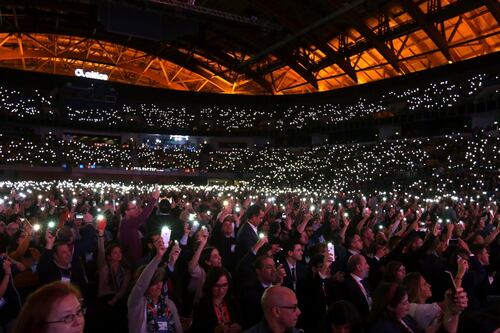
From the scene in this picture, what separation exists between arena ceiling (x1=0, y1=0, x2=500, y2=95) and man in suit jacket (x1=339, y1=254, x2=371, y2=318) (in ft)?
65.9

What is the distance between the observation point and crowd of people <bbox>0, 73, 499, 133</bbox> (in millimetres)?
30891

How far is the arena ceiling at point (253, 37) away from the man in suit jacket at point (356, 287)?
65.9 feet

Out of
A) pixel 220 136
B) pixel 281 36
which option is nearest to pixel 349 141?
pixel 281 36

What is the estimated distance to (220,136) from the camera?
158 ft

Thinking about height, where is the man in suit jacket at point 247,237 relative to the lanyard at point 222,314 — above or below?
above

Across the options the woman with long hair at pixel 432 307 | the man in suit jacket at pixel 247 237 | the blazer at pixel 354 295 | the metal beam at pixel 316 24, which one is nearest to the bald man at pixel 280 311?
the woman with long hair at pixel 432 307

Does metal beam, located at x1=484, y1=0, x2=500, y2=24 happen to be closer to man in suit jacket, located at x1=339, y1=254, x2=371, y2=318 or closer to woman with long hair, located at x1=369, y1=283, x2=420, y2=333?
man in suit jacket, located at x1=339, y1=254, x2=371, y2=318

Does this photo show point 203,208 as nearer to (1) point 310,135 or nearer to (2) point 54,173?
(1) point 310,135

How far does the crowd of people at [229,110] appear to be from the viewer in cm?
3089

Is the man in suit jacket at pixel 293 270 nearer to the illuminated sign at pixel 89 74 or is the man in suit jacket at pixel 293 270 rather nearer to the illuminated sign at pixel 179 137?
the illuminated sign at pixel 89 74

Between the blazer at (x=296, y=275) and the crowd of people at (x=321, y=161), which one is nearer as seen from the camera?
the blazer at (x=296, y=275)

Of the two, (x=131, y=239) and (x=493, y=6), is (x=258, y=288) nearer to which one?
(x=131, y=239)

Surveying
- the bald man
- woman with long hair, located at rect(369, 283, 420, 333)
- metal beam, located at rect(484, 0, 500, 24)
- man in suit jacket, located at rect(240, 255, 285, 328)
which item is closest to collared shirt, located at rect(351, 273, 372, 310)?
man in suit jacket, located at rect(240, 255, 285, 328)

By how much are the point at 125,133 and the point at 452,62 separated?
30234 millimetres
